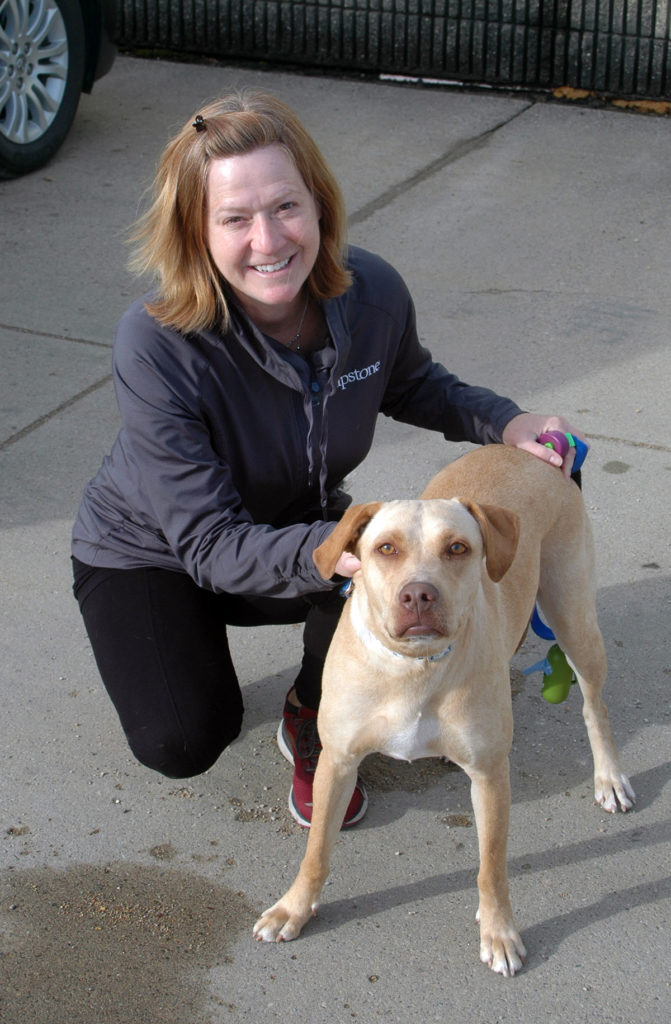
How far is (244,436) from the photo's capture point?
3025 mm

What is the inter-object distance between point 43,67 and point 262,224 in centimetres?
452

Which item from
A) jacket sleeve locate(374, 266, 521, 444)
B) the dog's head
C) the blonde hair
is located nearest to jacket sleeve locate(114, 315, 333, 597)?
the blonde hair

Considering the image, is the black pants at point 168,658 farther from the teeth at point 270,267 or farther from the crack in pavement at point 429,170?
the crack in pavement at point 429,170

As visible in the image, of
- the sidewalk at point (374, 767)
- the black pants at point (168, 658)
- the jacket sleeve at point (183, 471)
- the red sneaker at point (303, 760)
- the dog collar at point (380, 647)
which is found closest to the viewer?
the dog collar at point (380, 647)

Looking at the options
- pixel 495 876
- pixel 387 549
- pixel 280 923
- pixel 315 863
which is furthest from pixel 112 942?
pixel 387 549

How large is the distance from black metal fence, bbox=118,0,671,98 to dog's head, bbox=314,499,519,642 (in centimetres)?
615

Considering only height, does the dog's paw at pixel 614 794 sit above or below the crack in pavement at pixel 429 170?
below

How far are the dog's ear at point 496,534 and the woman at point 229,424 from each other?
38 centimetres

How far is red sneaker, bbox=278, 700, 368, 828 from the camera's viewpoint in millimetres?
3096

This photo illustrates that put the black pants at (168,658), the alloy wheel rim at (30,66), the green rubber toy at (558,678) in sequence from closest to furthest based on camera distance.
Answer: the black pants at (168,658)
the green rubber toy at (558,678)
the alloy wheel rim at (30,66)

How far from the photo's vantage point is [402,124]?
7.74 meters

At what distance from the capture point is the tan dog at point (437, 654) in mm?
2389

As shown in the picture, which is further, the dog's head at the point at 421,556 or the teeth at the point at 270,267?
the teeth at the point at 270,267

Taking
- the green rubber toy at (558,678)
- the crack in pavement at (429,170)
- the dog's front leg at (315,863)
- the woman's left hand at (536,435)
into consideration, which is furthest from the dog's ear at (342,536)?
the crack in pavement at (429,170)
